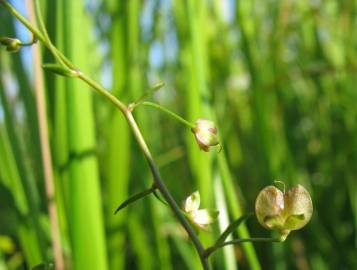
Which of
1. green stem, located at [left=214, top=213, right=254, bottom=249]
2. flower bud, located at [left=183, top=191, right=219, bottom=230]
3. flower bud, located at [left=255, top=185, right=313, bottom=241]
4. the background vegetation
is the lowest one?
the background vegetation

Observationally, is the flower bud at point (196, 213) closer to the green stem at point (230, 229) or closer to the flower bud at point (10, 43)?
the green stem at point (230, 229)

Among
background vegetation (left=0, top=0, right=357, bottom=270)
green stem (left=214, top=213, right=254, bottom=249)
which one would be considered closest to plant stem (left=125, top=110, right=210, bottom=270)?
green stem (left=214, top=213, right=254, bottom=249)

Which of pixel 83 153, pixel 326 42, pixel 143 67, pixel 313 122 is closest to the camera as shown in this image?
pixel 83 153

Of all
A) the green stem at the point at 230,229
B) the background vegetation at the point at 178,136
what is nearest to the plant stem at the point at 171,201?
the green stem at the point at 230,229

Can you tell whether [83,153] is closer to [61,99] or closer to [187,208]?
[61,99]

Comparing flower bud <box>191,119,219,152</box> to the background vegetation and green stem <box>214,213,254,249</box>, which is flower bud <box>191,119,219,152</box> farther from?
the background vegetation

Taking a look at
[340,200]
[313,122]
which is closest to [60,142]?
[340,200]

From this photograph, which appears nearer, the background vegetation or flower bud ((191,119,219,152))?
flower bud ((191,119,219,152))

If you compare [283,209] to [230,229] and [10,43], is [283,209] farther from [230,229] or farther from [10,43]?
[10,43]

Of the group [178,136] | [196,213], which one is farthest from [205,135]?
[178,136]
